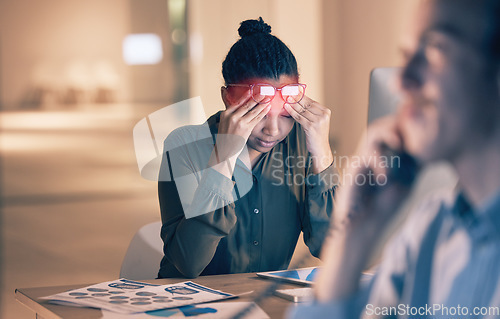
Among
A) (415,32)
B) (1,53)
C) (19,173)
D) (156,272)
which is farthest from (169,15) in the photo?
(415,32)

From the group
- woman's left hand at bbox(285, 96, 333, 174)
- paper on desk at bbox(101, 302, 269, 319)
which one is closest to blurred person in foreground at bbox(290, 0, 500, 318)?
paper on desk at bbox(101, 302, 269, 319)

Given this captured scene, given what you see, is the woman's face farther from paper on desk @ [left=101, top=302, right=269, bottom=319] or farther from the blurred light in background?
the blurred light in background

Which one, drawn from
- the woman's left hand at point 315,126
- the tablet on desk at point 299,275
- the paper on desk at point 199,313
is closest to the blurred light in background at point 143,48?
the woman's left hand at point 315,126

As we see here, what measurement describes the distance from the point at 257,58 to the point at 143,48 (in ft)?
13.4

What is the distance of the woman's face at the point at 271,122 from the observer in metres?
1.35

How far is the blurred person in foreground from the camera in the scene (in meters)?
0.36

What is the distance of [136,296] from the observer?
1.05 meters

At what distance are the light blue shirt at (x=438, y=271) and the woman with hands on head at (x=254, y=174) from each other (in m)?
0.81

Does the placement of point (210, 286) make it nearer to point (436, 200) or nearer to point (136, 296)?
point (136, 296)

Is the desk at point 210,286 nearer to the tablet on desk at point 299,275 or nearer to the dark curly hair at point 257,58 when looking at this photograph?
the tablet on desk at point 299,275

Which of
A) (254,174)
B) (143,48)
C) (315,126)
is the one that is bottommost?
(254,174)

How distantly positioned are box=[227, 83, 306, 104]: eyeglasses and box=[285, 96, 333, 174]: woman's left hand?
18 millimetres

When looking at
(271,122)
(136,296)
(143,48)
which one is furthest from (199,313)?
(143,48)

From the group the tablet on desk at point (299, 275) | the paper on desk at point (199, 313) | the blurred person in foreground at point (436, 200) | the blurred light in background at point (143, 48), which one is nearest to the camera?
the blurred person in foreground at point (436, 200)
